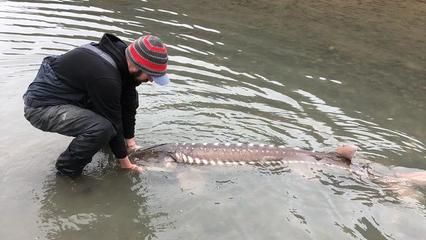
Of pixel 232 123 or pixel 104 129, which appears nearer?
pixel 104 129

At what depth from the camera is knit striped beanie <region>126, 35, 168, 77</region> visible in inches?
223

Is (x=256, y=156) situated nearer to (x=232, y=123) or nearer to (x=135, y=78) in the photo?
(x=232, y=123)

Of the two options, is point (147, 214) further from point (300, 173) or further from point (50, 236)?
point (300, 173)

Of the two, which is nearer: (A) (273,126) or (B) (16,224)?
(B) (16,224)

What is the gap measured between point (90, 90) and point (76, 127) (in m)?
0.53

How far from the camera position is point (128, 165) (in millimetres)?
6512

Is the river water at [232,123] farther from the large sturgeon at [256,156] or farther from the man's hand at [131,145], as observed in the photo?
the man's hand at [131,145]

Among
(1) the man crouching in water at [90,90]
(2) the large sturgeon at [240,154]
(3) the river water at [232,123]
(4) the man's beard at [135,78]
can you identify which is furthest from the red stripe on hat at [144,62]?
(3) the river water at [232,123]

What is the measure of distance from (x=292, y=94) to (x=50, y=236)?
5481mm

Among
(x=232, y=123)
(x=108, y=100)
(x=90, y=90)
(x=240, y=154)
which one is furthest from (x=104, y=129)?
(x=232, y=123)

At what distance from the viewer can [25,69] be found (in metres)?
9.38


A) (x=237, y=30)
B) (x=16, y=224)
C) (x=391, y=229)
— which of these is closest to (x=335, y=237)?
(x=391, y=229)

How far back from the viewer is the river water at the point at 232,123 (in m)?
5.94

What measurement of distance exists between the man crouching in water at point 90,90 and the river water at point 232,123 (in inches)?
26.3
